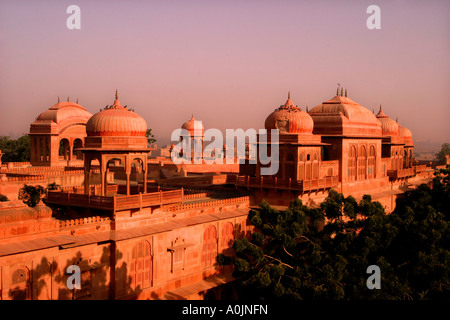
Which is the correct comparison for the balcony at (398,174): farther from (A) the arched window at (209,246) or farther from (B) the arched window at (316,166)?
(A) the arched window at (209,246)

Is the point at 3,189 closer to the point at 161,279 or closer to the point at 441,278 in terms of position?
the point at 161,279

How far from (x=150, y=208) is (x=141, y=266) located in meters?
2.21

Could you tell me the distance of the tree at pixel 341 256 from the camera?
17594 millimetres

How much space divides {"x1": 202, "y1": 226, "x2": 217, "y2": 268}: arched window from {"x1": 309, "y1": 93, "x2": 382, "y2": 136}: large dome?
377 inches

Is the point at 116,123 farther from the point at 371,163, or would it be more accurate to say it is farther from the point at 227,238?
the point at 371,163

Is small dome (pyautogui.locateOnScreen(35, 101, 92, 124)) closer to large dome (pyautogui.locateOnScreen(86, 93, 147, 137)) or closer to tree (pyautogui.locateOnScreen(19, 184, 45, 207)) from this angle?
tree (pyautogui.locateOnScreen(19, 184, 45, 207))

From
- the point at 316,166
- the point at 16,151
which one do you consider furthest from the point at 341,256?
the point at 16,151

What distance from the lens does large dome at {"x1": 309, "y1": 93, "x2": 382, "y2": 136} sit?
28.2m

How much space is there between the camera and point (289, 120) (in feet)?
83.0

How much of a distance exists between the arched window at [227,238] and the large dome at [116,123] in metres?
5.77

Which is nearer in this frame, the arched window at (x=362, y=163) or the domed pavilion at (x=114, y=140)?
the domed pavilion at (x=114, y=140)

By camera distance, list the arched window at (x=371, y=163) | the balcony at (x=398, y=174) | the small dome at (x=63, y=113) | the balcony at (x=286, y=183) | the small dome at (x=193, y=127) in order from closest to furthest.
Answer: the balcony at (x=286, y=183)
the arched window at (x=371, y=163)
the balcony at (x=398, y=174)
the small dome at (x=63, y=113)
the small dome at (x=193, y=127)

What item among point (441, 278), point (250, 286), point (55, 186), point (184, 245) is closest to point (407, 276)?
point (441, 278)

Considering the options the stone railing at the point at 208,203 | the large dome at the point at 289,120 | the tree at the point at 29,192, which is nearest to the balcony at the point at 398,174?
the large dome at the point at 289,120
